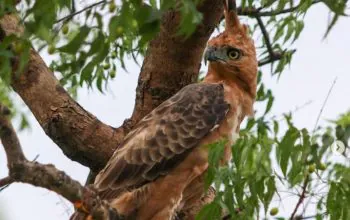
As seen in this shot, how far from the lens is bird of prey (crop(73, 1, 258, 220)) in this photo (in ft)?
18.7

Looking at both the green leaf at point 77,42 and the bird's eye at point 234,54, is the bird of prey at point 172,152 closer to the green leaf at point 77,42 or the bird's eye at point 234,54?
the bird's eye at point 234,54

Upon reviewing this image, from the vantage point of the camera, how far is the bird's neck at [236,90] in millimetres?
6320

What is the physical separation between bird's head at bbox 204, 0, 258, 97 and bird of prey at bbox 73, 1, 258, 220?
188 mm

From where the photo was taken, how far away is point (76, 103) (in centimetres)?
605

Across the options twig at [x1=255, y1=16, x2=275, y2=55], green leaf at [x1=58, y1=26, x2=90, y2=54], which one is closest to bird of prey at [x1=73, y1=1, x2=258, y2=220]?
twig at [x1=255, y1=16, x2=275, y2=55]

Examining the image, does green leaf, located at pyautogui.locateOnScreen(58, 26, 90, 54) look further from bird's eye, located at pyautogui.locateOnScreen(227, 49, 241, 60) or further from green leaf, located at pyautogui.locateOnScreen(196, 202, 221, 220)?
bird's eye, located at pyautogui.locateOnScreen(227, 49, 241, 60)

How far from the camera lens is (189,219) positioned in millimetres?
6070

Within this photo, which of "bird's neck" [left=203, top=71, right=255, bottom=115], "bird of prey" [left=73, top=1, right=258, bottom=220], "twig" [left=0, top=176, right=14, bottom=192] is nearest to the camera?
"twig" [left=0, top=176, right=14, bottom=192]

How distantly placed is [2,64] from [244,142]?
1464 mm

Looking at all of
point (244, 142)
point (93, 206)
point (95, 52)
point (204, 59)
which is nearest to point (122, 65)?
point (204, 59)

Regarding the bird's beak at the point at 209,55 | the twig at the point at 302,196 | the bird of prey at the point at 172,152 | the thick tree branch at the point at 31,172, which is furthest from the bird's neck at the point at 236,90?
the thick tree branch at the point at 31,172

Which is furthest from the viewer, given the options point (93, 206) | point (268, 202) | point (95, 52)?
point (268, 202)

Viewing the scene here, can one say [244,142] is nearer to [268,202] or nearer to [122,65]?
[268,202]

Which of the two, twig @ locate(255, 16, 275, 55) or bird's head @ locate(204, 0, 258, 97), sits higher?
twig @ locate(255, 16, 275, 55)
